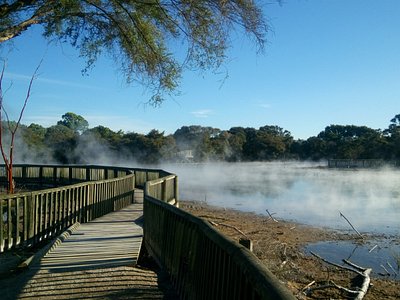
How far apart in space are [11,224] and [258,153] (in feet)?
368

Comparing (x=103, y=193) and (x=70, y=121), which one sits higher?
(x=70, y=121)

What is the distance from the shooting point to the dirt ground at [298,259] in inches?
385

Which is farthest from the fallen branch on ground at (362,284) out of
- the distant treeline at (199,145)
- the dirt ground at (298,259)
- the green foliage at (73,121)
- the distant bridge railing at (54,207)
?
the green foliage at (73,121)

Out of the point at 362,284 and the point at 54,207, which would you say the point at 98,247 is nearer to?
the point at 54,207

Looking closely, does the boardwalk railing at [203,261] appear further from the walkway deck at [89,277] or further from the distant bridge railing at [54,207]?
the distant bridge railing at [54,207]

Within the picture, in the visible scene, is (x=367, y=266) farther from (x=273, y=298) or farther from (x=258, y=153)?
(x=258, y=153)

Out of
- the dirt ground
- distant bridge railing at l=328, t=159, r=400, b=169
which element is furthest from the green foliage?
the dirt ground

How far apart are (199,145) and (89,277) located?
4115 inches

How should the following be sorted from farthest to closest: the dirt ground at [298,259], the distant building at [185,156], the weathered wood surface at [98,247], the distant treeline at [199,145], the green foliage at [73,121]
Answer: the green foliage at [73,121], the distant building at [185,156], the distant treeline at [199,145], the dirt ground at [298,259], the weathered wood surface at [98,247]

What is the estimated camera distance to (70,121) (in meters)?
150

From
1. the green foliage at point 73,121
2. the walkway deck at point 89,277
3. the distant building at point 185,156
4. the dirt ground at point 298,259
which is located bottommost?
the dirt ground at point 298,259

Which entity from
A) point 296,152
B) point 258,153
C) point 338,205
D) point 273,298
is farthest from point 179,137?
point 273,298

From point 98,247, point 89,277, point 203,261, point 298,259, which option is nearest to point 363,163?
point 298,259

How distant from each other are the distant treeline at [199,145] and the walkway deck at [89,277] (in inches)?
2397
